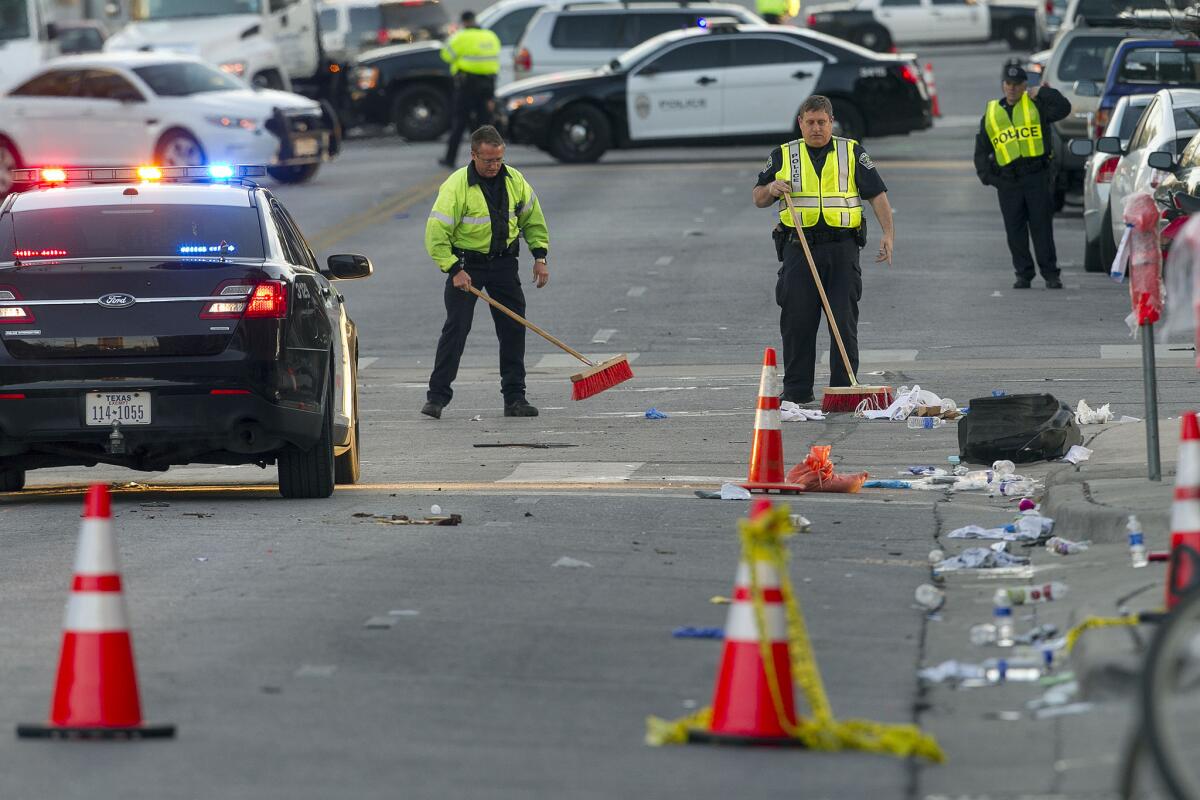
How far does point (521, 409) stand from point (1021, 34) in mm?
41110

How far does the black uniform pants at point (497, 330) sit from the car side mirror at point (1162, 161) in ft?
17.0

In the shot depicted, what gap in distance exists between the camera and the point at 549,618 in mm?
8094

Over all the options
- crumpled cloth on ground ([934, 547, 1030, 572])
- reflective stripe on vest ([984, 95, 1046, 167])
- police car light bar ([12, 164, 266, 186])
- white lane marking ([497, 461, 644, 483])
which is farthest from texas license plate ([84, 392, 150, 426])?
reflective stripe on vest ([984, 95, 1046, 167])

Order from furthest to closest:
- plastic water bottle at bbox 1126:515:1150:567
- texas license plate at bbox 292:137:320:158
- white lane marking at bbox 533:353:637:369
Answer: texas license plate at bbox 292:137:320:158
white lane marking at bbox 533:353:637:369
plastic water bottle at bbox 1126:515:1150:567

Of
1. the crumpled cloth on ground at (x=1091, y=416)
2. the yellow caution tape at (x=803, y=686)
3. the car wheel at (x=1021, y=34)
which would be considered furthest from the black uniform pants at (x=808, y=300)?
the car wheel at (x=1021, y=34)

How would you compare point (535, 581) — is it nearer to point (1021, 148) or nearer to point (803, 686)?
point (803, 686)

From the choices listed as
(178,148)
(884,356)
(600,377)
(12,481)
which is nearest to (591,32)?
(178,148)

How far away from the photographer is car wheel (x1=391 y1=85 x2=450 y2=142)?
38375 mm

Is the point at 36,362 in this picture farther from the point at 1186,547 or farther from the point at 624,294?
the point at 624,294

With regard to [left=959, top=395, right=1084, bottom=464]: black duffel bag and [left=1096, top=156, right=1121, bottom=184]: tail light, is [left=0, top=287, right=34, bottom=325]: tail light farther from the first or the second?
[left=1096, top=156, right=1121, bottom=184]: tail light

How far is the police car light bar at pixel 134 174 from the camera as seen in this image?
1165 cm

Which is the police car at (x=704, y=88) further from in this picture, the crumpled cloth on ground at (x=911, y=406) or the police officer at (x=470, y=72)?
the crumpled cloth on ground at (x=911, y=406)

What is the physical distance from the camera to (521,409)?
594 inches

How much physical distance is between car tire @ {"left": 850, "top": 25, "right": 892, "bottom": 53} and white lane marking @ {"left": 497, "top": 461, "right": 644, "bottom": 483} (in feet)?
127
